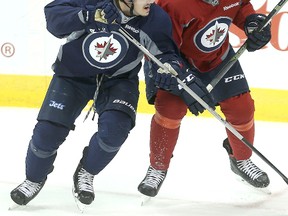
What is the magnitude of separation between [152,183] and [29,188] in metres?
0.49

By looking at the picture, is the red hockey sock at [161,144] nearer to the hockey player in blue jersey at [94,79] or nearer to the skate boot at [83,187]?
the hockey player in blue jersey at [94,79]

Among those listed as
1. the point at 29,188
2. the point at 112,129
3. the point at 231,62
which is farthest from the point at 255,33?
the point at 29,188

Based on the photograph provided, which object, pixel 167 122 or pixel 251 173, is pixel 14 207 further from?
pixel 251 173

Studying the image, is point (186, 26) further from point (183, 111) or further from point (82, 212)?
point (82, 212)

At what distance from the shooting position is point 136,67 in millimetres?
2617

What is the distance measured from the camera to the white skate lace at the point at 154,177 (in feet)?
8.84

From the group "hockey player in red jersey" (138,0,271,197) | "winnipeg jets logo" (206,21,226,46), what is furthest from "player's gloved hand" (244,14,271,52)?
"winnipeg jets logo" (206,21,226,46)

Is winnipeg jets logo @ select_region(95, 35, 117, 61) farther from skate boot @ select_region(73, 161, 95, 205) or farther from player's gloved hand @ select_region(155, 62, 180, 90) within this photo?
skate boot @ select_region(73, 161, 95, 205)

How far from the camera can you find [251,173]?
9.42 ft

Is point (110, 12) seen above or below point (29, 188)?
above

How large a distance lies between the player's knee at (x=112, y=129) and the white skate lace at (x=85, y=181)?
0.52 feet

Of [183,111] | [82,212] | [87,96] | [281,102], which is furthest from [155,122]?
[281,102]

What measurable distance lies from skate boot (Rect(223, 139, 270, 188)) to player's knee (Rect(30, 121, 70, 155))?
85 centimetres

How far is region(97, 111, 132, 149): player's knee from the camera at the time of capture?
7.94 feet
